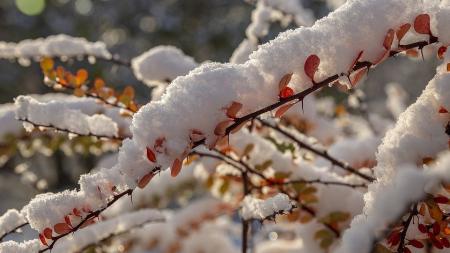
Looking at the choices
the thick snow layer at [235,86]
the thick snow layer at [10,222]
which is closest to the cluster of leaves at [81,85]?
the thick snow layer at [10,222]

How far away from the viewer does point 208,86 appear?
80 cm

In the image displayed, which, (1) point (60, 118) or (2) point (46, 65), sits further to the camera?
(2) point (46, 65)

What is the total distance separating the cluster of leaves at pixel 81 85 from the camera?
55.6 inches

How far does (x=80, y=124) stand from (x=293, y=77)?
0.65m

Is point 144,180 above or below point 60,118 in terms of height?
below

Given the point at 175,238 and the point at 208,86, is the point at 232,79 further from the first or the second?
the point at 175,238

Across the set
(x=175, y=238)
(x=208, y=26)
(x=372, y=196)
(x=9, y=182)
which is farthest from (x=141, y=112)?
(x=9, y=182)

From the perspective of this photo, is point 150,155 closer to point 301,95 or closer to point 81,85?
point 301,95

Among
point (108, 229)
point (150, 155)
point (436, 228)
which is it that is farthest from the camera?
point (108, 229)

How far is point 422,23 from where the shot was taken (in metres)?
0.83

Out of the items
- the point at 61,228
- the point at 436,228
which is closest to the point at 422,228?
the point at 436,228

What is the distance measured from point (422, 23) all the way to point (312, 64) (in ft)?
0.63

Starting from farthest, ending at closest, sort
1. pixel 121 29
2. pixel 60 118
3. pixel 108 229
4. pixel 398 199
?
pixel 121 29 < pixel 108 229 < pixel 60 118 < pixel 398 199

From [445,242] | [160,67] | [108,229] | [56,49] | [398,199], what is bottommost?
[398,199]
